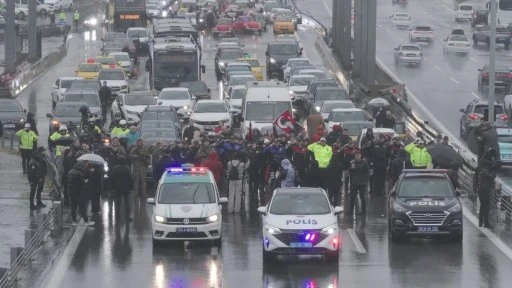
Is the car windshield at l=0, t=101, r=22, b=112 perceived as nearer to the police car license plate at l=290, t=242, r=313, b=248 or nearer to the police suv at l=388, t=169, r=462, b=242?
the police suv at l=388, t=169, r=462, b=242

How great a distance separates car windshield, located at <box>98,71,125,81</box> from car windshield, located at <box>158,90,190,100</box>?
25.5ft

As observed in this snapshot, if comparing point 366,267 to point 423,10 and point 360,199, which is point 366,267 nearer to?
point 360,199

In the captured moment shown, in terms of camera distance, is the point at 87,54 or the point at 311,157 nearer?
the point at 311,157

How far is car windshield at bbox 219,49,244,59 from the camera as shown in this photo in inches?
2928

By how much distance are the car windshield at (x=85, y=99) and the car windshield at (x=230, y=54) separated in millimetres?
20940

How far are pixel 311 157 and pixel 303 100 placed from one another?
2559cm

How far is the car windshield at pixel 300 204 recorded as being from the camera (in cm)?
2739

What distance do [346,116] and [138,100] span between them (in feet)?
30.4

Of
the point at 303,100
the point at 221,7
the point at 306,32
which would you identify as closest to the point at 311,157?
the point at 303,100

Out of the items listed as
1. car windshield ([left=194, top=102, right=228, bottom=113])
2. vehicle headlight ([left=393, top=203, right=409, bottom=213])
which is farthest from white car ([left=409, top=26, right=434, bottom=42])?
vehicle headlight ([left=393, top=203, right=409, bottom=213])

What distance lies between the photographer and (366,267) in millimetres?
26672

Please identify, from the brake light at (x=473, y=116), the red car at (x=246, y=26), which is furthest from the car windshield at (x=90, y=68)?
the red car at (x=246, y=26)

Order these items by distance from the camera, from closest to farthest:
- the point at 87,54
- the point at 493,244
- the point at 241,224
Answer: the point at 493,244 < the point at 241,224 < the point at 87,54

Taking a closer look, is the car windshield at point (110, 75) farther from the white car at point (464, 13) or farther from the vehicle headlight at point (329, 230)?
the white car at point (464, 13)
